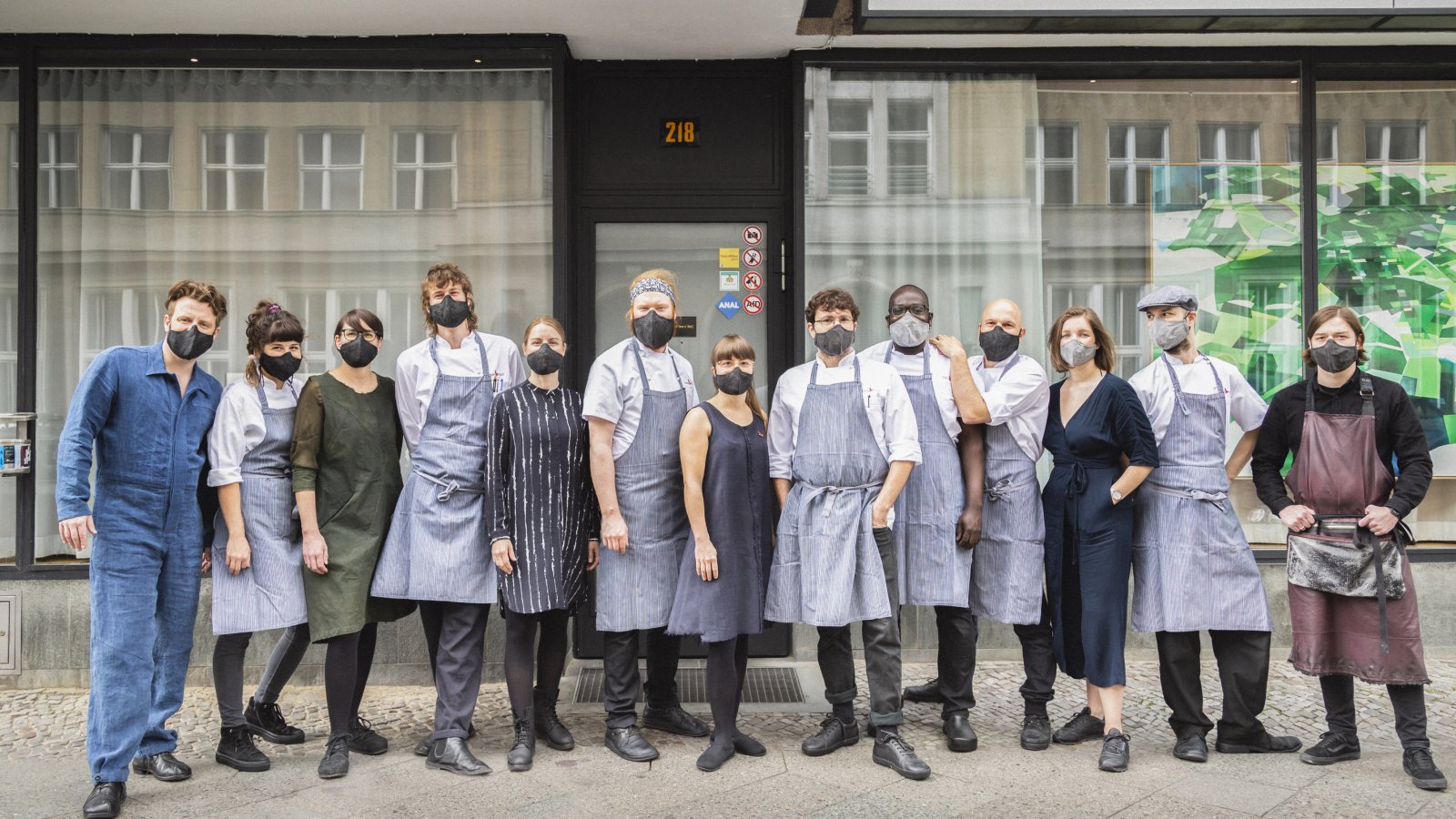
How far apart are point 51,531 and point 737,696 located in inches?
162

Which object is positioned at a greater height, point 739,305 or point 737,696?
point 739,305

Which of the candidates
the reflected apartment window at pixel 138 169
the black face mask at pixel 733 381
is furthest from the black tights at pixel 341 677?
the reflected apartment window at pixel 138 169

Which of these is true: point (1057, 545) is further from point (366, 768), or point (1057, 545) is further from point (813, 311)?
point (366, 768)

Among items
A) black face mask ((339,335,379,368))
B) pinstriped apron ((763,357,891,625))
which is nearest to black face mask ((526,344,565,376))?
black face mask ((339,335,379,368))

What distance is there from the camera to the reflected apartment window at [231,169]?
245 inches

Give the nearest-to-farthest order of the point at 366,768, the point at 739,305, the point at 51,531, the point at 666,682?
the point at 366,768 → the point at 666,682 → the point at 51,531 → the point at 739,305

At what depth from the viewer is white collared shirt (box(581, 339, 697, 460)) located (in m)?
4.48

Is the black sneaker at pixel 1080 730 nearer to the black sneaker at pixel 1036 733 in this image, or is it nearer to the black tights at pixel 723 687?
the black sneaker at pixel 1036 733

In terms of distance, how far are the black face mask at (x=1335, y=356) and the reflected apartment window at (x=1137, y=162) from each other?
2.33 meters

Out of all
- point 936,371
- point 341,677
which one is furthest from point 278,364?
point 936,371

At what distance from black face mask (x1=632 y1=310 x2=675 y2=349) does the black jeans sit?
1.23 meters

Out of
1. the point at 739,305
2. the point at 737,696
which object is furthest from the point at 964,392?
the point at 739,305

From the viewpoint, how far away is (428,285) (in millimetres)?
4688

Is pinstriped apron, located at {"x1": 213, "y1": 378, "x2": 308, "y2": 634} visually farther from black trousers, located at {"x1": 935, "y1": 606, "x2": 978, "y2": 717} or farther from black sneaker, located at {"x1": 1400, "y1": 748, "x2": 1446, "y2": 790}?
black sneaker, located at {"x1": 1400, "y1": 748, "x2": 1446, "y2": 790}
